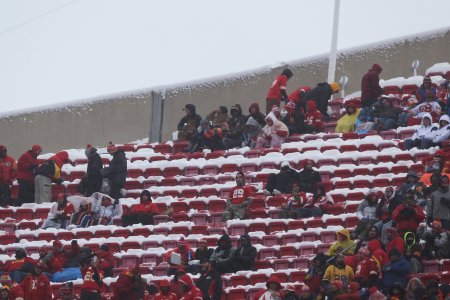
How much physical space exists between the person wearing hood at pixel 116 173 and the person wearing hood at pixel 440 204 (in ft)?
20.9

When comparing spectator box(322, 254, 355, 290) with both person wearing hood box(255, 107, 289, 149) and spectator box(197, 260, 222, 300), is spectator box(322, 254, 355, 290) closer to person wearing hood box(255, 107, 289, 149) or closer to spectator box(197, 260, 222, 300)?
spectator box(197, 260, 222, 300)

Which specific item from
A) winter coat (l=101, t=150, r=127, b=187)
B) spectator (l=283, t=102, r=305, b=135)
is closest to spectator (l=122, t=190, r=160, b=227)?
winter coat (l=101, t=150, r=127, b=187)

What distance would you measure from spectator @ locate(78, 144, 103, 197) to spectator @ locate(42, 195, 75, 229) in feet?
1.44

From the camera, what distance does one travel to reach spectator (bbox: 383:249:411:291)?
2545cm

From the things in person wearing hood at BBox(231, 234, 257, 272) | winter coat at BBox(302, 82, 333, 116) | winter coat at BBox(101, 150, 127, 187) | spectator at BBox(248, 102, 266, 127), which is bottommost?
person wearing hood at BBox(231, 234, 257, 272)

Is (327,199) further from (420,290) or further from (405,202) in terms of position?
(420,290)

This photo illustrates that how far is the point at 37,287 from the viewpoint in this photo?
27.5 m

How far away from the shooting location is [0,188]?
32688 mm

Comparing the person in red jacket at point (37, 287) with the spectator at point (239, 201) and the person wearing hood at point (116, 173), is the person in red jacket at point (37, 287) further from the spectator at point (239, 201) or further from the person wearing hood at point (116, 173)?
the person wearing hood at point (116, 173)

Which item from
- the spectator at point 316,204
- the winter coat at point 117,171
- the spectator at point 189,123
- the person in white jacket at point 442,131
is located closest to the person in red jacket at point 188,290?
the spectator at point 316,204

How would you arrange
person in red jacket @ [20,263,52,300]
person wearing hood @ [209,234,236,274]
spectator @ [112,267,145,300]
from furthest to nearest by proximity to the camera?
person wearing hood @ [209,234,236,274]
person in red jacket @ [20,263,52,300]
spectator @ [112,267,145,300]

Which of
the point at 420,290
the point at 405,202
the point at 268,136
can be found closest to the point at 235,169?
the point at 268,136

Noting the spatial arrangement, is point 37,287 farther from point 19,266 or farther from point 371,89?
point 371,89

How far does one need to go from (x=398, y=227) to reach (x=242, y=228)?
342 centimetres
